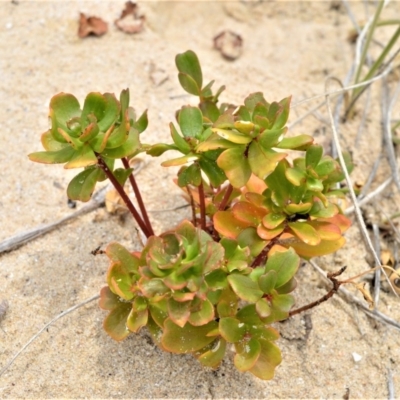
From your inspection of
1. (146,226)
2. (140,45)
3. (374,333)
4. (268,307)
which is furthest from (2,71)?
(374,333)

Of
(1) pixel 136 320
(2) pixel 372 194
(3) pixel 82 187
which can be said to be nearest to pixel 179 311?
(1) pixel 136 320

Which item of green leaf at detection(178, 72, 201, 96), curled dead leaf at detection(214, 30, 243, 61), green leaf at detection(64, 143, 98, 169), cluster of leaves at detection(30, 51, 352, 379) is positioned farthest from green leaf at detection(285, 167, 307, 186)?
curled dead leaf at detection(214, 30, 243, 61)

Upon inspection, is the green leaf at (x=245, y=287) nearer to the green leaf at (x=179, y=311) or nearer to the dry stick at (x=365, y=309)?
the green leaf at (x=179, y=311)

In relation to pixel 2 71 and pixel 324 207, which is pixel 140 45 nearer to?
pixel 2 71

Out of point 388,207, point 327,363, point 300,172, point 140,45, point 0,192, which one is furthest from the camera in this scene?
point 140,45

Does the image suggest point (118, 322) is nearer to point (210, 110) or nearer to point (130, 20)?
point (210, 110)

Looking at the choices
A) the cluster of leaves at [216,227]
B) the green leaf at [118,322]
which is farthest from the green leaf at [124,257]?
the green leaf at [118,322]
